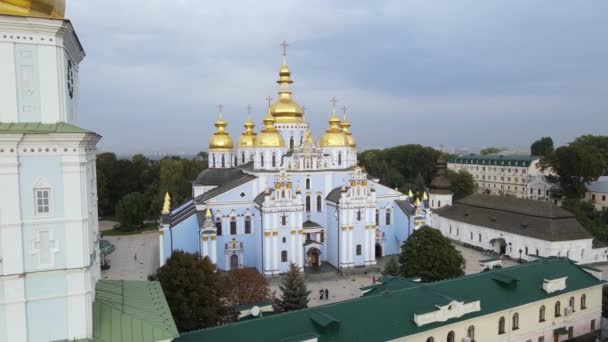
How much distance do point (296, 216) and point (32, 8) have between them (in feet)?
77.9

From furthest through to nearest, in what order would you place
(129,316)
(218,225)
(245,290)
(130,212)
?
(130,212)
(218,225)
(245,290)
(129,316)

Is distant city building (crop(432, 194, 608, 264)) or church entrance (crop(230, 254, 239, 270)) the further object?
church entrance (crop(230, 254, 239, 270))

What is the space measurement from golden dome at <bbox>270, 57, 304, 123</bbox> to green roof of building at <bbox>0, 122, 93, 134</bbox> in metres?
31.8

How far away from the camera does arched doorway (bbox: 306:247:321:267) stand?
33469mm

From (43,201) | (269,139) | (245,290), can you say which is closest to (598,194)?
(269,139)

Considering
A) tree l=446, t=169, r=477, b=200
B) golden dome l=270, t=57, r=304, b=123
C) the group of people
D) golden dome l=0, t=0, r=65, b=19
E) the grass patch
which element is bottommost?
the group of people

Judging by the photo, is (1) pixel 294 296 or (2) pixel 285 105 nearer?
(1) pixel 294 296

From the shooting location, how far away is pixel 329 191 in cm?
3503

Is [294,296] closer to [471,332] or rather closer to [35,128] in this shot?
[471,332]

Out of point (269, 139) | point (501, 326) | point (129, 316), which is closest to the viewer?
point (129, 316)

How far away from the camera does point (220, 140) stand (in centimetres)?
4291

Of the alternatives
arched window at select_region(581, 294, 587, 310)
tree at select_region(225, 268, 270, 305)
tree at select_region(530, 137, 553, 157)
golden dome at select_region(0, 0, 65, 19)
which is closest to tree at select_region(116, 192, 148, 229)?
tree at select_region(225, 268, 270, 305)

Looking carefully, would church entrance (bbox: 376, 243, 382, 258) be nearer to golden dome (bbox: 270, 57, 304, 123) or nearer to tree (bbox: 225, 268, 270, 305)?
golden dome (bbox: 270, 57, 304, 123)

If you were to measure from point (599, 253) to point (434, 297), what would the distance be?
2407 cm
